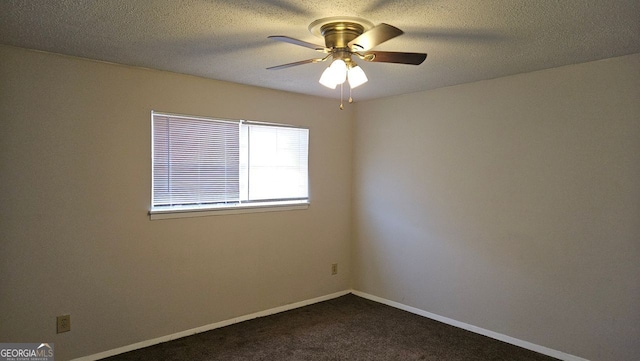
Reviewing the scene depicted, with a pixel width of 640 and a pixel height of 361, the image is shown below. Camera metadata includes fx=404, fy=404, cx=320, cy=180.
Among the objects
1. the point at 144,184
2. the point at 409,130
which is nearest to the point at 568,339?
the point at 409,130

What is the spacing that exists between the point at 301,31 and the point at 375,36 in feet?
1.90

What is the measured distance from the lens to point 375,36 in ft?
6.74

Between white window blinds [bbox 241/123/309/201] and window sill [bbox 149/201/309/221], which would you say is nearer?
window sill [bbox 149/201/309/221]

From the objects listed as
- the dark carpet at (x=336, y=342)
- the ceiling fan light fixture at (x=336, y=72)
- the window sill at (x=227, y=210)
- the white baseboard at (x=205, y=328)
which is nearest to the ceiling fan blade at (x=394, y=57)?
the ceiling fan light fixture at (x=336, y=72)

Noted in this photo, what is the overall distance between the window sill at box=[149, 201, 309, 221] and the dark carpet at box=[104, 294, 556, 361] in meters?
1.06

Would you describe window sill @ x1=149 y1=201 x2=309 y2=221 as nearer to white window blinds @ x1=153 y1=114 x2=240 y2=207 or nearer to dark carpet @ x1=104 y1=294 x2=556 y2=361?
white window blinds @ x1=153 y1=114 x2=240 y2=207

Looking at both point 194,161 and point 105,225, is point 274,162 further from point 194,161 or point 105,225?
point 105,225

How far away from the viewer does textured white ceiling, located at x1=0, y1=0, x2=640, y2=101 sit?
204 centimetres

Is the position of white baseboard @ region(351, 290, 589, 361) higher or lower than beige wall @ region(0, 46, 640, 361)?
lower

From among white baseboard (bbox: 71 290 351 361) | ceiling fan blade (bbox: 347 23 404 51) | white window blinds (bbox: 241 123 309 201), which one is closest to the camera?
ceiling fan blade (bbox: 347 23 404 51)

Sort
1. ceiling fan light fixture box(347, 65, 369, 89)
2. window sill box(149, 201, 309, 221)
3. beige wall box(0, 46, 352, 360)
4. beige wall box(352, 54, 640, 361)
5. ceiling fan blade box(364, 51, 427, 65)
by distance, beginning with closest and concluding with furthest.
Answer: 1. ceiling fan blade box(364, 51, 427, 65)
2. ceiling fan light fixture box(347, 65, 369, 89)
3. beige wall box(0, 46, 352, 360)
4. beige wall box(352, 54, 640, 361)
5. window sill box(149, 201, 309, 221)

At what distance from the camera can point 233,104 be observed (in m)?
3.82

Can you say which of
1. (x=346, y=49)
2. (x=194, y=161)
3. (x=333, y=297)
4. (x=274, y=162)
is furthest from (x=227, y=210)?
(x=346, y=49)

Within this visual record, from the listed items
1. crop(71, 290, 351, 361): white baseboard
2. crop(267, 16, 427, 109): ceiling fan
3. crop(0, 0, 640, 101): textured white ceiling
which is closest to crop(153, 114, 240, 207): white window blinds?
crop(0, 0, 640, 101): textured white ceiling
